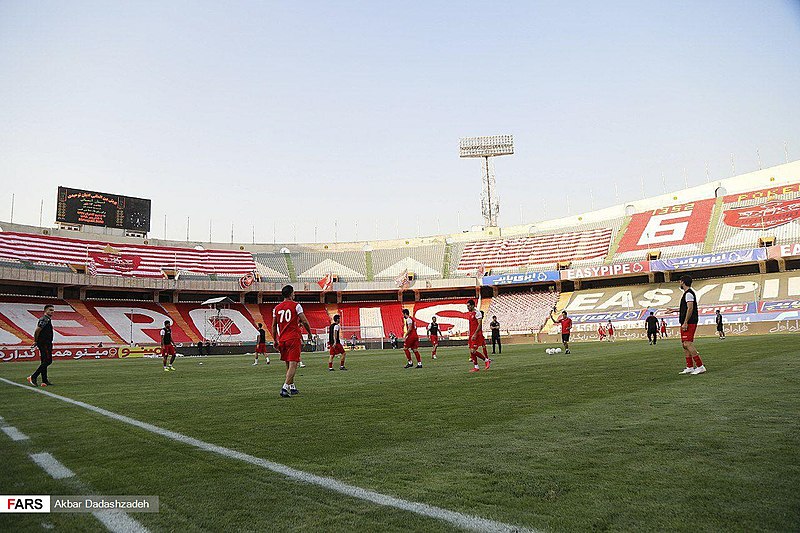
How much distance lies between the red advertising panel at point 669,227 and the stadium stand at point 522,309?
31.8 feet

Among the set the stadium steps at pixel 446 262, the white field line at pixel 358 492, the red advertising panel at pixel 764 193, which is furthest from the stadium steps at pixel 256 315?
the white field line at pixel 358 492

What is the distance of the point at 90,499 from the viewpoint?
383 cm

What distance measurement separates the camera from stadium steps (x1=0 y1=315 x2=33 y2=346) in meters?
43.3

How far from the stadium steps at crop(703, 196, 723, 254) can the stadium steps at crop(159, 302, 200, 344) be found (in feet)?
163

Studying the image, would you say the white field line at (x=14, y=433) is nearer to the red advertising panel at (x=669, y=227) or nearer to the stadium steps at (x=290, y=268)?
the red advertising panel at (x=669, y=227)

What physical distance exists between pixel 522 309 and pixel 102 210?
47400 mm

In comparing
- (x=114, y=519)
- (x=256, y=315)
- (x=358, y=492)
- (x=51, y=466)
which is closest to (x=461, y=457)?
(x=358, y=492)

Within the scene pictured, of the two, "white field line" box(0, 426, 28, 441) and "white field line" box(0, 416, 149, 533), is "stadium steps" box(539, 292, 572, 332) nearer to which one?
"white field line" box(0, 426, 28, 441)

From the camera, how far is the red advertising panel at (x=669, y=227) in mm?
52281

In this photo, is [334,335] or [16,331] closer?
[334,335]

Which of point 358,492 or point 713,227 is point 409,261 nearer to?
point 713,227

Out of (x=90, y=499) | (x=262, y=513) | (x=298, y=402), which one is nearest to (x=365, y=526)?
(x=262, y=513)

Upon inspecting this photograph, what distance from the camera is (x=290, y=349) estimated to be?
10.2 meters

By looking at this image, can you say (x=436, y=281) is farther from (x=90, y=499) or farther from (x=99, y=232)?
(x=90, y=499)
